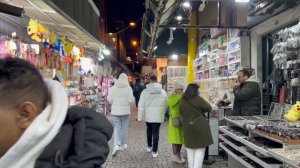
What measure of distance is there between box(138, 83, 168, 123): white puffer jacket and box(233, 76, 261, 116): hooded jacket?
177 cm

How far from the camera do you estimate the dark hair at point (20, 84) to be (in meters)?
1.05

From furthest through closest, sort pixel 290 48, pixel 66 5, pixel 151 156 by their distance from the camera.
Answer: pixel 151 156 → pixel 290 48 → pixel 66 5

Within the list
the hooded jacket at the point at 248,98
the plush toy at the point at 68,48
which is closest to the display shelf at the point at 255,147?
the hooded jacket at the point at 248,98

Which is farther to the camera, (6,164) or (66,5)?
(66,5)

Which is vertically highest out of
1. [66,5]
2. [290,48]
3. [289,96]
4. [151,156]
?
[66,5]

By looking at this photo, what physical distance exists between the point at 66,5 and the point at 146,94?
4.13 meters

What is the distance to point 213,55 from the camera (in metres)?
12.2

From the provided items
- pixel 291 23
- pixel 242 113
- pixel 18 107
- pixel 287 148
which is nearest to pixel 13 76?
pixel 18 107

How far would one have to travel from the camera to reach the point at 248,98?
6668 mm

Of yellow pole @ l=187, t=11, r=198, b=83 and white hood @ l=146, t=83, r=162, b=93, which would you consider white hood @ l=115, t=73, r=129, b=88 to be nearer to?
white hood @ l=146, t=83, r=162, b=93

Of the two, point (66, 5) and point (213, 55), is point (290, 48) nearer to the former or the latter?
point (66, 5)

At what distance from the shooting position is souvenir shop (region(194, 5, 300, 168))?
4219 mm

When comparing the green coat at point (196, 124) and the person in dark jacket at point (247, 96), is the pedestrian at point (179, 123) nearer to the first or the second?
the green coat at point (196, 124)

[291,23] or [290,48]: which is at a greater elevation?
[291,23]
